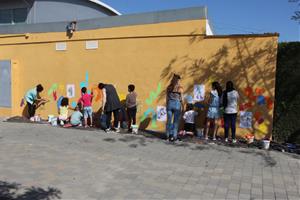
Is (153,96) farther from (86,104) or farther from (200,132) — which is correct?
(86,104)

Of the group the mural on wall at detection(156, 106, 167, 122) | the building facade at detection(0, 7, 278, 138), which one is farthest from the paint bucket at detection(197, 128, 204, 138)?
the mural on wall at detection(156, 106, 167, 122)

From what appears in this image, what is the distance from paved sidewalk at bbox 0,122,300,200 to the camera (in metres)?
5.47

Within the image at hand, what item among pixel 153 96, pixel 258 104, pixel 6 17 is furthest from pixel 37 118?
pixel 258 104

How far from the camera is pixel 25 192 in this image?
541 centimetres

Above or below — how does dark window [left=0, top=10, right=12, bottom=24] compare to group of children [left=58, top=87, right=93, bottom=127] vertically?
above

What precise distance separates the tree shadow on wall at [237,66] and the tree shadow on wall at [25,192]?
5657mm

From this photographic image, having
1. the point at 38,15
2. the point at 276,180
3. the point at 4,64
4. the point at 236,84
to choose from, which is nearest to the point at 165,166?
the point at 276,180

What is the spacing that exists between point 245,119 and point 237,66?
148 cm

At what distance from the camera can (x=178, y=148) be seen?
8508 mm

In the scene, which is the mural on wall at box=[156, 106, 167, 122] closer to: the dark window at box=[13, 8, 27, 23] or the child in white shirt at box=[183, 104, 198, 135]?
the child in white shirt at box=[183, 104, 198, 135]

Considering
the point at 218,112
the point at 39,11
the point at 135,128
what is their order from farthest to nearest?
the point at 39,11 → the point at 135,128 → the point at 218,112

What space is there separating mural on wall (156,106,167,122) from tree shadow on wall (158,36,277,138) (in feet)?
3.13

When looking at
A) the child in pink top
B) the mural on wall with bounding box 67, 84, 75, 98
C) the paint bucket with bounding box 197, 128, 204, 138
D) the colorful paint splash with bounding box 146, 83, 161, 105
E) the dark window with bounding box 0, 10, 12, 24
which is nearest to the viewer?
the paint bucket with bounding box 197, 128, 204, 138

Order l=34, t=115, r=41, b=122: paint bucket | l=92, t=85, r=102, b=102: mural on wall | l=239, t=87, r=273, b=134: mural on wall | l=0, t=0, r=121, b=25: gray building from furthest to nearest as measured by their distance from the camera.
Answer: l=0, t=0, r=121, b=25: gray building, l=34, t=115, r=41, b=122: paint bucket, l=92, t=85, r=102, b=102: mural on wall, l=239, t=87, r=273, b=134: mural on wall
